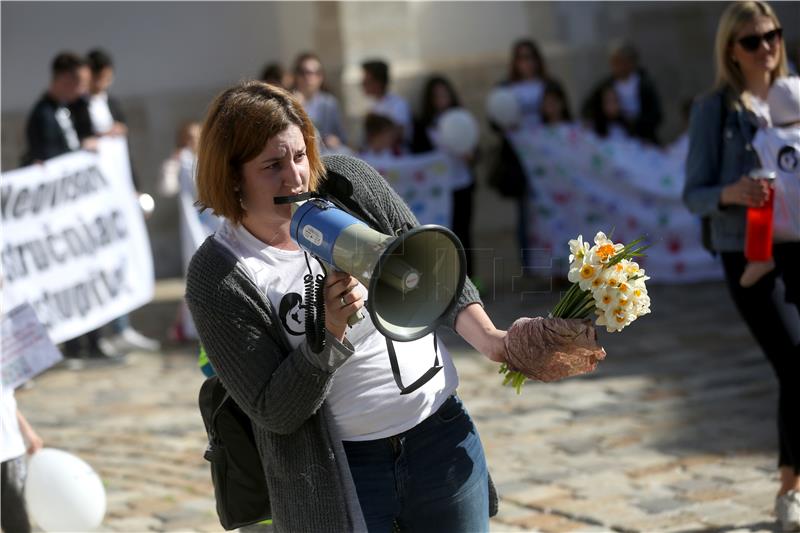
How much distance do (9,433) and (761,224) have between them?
9.61ft

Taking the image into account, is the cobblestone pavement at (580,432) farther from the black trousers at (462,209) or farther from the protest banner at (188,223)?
the black trousers at (462,209)

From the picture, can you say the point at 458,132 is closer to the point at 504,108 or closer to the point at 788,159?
the point at 504,108

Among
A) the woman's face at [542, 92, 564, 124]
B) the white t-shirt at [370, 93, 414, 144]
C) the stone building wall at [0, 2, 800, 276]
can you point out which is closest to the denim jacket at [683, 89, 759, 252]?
the woman's face at [542, 92, 564, 124]

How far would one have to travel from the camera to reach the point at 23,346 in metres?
5.27

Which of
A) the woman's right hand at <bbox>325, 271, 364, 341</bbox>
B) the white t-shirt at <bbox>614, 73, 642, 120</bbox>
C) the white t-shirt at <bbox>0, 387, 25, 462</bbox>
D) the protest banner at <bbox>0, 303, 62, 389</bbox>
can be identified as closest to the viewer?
the woman's right hand at <bbox>325, 271, 364, 341</bbox>

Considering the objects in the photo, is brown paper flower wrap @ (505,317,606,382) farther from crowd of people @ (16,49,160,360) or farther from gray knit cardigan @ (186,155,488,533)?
crowd of people @ (16,49,160,360)

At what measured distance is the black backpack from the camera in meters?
3.07

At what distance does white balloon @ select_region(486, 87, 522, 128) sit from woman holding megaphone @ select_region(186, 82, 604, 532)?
8.72m

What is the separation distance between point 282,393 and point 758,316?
8.71 ft

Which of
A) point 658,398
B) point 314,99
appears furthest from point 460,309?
point 314,99

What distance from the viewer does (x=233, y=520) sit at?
3.12 metres

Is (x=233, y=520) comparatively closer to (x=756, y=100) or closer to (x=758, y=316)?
(x=758, y=316)

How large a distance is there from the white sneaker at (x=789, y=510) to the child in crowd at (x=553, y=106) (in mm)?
7143

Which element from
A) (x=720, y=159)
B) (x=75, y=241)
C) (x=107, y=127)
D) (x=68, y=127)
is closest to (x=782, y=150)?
(x=720, y=159)
